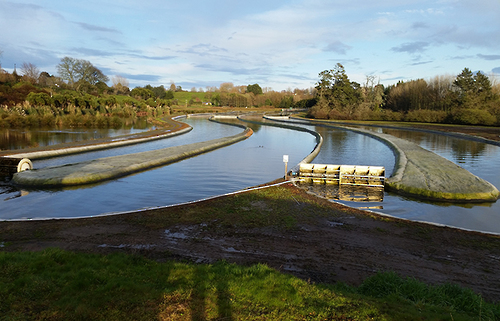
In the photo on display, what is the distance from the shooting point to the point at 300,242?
24.1 feet

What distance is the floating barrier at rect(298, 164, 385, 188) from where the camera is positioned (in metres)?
14.0

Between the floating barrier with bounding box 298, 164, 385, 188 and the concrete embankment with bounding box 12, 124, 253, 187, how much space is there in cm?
860

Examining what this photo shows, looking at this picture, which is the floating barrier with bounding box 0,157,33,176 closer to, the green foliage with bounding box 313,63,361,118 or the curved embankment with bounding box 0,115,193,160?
the curved embankment with bounding box 0,115,193,160

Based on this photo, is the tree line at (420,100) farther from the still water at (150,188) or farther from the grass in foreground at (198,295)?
the grass in foreground at (198,295)

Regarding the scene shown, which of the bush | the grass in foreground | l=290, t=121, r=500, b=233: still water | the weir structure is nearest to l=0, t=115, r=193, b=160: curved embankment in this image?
the weir structure

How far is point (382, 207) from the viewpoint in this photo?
36.8 ft

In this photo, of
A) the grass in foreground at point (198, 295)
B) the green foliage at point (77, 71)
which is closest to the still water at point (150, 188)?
the grass in foreground at point (198, 295)

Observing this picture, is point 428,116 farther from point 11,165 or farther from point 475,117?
point 11,165

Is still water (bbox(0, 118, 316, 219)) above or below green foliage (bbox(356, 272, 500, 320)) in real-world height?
below

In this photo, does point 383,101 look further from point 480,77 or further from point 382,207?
point 382,207

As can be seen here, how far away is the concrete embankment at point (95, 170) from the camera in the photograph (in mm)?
13156

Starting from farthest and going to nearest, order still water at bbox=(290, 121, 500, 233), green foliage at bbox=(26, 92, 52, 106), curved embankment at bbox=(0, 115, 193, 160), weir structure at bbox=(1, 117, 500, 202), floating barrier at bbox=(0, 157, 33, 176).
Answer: green foliage at bbox=(26, 92, 52, 106) → curved embankment at bbox=(0, 115, 193, 160) → floating barrier at bbox=(0, 157, 33, 176) → weir structure at bbox=(1, 117, 500, 202) → still water at bbox=(290, 121, 500, 233)

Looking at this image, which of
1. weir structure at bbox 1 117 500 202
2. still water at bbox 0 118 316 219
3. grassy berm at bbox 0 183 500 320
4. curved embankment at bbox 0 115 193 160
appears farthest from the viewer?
curved embankment at bbox 0 115 193 160

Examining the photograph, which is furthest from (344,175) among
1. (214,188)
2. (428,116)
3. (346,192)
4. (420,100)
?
(420,100)
